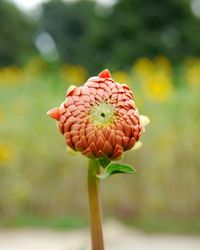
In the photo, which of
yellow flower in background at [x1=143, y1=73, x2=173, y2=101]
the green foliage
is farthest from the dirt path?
the green foliage

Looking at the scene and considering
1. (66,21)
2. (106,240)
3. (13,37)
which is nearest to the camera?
(106,240)

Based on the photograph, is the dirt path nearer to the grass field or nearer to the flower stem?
the grass field

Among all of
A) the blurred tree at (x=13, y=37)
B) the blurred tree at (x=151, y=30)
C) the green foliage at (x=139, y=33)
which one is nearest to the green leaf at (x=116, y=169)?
the green foliage at (x=139, y=33)

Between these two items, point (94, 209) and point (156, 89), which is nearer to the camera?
point (94, 209)

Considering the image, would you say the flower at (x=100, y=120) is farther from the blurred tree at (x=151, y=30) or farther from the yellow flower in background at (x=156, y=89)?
the blurred tree at (x=151, y=30)

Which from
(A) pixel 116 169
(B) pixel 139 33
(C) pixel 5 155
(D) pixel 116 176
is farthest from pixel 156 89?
(B) pixel 139 33

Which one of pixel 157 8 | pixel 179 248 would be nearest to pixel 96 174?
pixel 179 248

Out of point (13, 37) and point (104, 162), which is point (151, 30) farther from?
point (104, 162)
